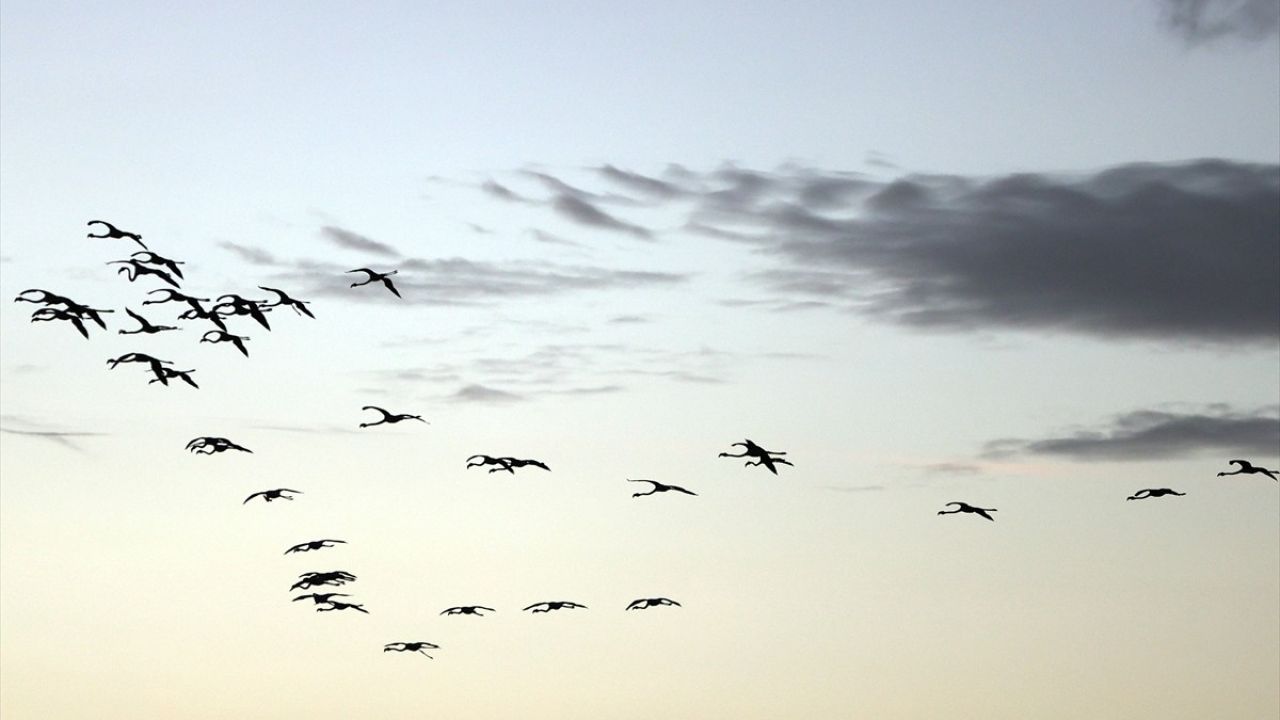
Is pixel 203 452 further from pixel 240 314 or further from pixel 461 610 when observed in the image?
pixel 461 610

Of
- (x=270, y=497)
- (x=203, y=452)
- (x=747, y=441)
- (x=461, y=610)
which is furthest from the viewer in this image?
(x=461, y=610)

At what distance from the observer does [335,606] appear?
16588 centimetres

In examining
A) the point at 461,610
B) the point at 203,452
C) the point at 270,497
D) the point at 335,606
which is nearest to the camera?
the point at 203,452

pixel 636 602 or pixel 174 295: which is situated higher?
pixel 174 295

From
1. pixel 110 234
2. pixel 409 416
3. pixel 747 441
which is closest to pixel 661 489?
pixel 747 441

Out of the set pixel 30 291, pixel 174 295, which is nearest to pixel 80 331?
pixel 30 291

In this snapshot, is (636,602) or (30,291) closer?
(30,291)

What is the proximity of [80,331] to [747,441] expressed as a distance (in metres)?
47.1

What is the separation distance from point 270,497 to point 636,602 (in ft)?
114

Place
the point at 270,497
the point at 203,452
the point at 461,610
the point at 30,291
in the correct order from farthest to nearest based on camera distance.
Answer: the point at 461,610, the point at 270,497, the point at 203,452, the point at 30,291

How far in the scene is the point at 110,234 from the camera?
127625mm

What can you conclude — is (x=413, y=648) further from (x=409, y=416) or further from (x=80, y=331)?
(x=80, y=331)

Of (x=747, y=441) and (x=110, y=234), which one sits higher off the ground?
(x=110, y=234)

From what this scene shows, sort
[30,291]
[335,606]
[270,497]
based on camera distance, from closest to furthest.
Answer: [30,291] < [270,497] < [335,606]
